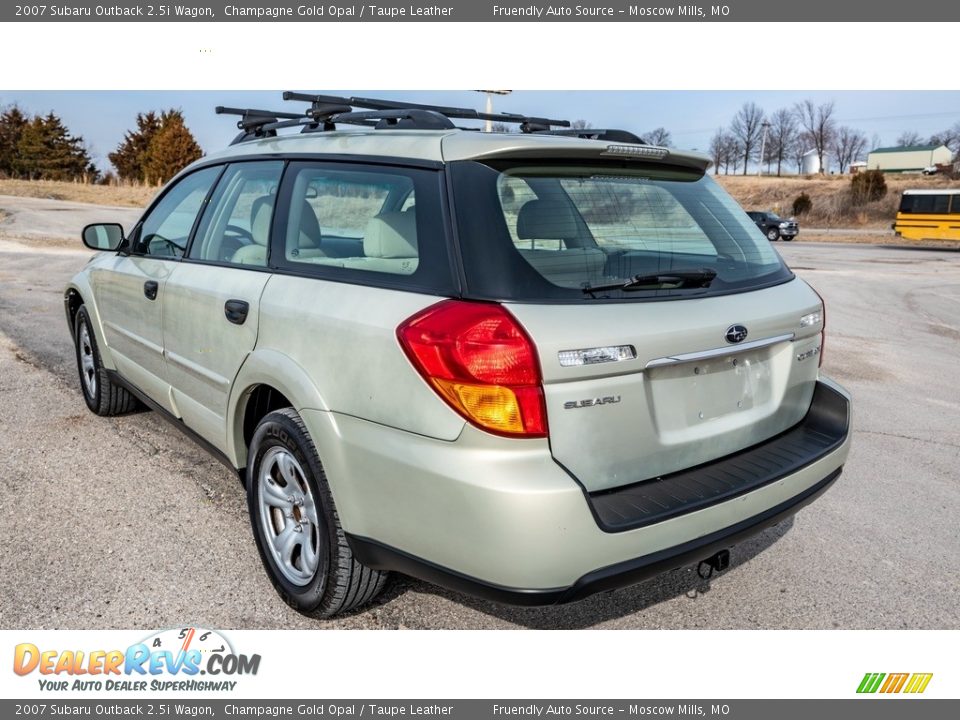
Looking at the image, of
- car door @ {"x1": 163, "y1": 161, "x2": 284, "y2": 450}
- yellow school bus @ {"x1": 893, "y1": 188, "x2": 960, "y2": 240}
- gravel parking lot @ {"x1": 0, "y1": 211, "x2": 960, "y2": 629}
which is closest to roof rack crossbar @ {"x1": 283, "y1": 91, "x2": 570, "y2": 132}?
car door @ {"x1": 163, "y1": 161, "x2": 284, "y2": 450}

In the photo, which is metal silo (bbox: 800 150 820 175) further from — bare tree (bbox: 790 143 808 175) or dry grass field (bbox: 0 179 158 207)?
dry grass field (bbox: 0 179 158 207)

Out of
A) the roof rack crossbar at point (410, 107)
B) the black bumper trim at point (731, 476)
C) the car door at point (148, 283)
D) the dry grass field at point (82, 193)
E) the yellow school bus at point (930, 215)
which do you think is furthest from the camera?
the dry grass field at point (82, 193)

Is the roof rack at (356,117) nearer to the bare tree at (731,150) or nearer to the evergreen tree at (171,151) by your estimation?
the evergreen tree at (171,151)

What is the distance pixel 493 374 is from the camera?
2148 mm

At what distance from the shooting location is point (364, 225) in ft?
9.25

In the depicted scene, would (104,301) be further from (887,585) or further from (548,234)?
(887,585)

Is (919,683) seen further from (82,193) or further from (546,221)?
(82,193)

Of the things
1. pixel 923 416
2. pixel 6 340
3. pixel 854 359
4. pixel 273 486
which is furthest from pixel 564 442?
pixel 6 340

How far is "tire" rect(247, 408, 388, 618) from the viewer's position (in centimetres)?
263

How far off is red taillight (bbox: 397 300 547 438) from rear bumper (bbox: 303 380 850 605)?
0.06 meters

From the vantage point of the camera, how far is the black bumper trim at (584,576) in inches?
85.5

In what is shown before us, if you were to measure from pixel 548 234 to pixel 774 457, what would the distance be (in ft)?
3.90

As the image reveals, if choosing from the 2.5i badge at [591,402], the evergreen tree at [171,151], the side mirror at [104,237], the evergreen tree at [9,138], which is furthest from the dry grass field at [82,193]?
the 2.5i badge at [591,402]

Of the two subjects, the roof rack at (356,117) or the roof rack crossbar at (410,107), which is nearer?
the roof rack at (356,117)
